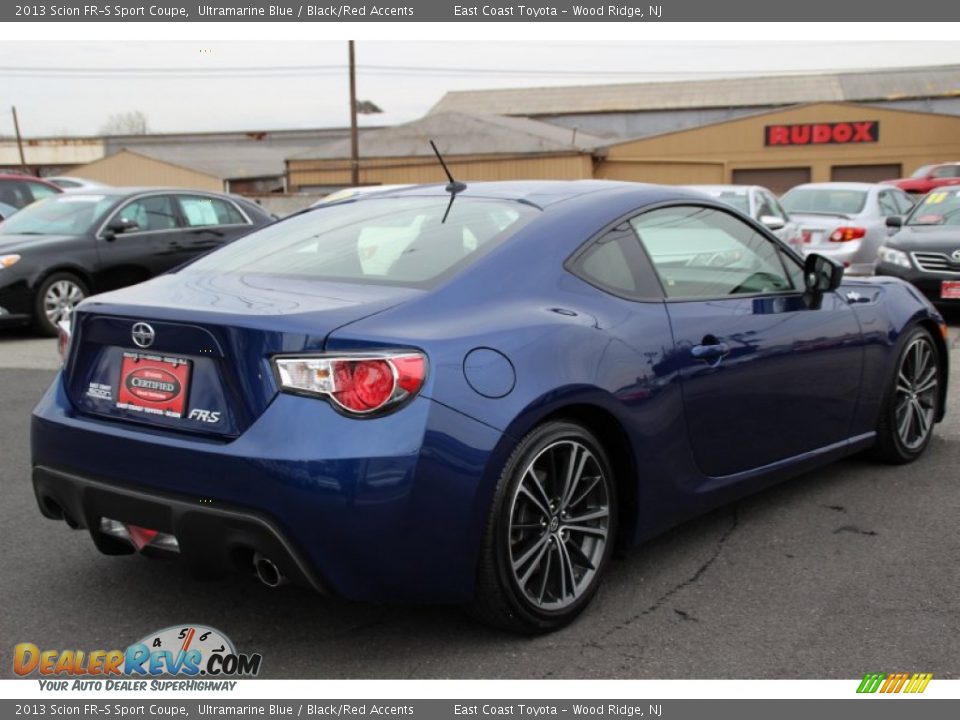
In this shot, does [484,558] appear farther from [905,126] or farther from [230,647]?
[905,126]

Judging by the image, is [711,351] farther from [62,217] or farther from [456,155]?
[456,155]

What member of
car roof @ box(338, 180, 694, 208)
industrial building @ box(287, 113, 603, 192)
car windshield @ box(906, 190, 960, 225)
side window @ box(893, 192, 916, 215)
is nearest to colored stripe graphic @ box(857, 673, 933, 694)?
car roof @ box(338, 180, 694, 208)

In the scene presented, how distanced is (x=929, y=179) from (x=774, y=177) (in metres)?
18.1

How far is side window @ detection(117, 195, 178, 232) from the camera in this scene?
11438mm

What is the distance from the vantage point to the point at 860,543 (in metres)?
4.38

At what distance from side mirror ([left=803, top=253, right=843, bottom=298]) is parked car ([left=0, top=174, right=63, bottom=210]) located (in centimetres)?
1303

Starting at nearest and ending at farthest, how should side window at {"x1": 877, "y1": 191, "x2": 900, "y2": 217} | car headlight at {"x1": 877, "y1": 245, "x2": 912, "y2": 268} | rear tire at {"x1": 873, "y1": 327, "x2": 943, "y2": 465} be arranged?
rear tire at {"x1": 873, "y1": 327, "x2": 943, "y2": 465} → car headlight at {"x1": 877, "y1": 245, "x2": 912, "y2": 268} → side window at {"x1": 877, "y1": 191, "x2": 900, "y2": 217}

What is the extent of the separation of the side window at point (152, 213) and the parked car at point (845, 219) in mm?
7828

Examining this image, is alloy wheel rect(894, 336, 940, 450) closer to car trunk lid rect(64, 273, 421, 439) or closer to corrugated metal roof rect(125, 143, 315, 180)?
car trunk lid rect(64, 273, 421, 439)

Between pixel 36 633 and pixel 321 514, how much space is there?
1.20m

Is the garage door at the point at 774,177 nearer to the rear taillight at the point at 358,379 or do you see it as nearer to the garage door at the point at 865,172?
the garage door at the point at 865,172

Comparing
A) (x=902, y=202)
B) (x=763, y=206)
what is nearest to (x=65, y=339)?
(x=763, y=206)

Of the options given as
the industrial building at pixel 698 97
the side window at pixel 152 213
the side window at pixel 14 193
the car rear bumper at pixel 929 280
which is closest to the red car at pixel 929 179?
the car rear bumper at pixel 929 280

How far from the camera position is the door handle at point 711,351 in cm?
397
